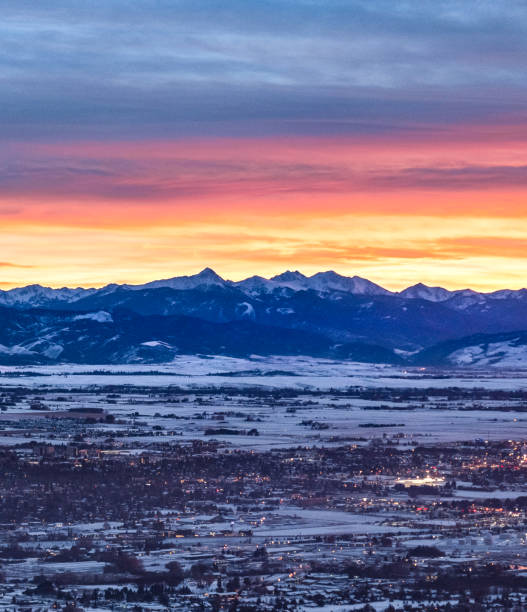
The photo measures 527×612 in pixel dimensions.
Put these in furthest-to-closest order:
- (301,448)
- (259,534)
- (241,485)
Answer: (301,448), (241,485), (259,534)

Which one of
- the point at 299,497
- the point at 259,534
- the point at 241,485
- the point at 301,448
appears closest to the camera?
the point at 259,534

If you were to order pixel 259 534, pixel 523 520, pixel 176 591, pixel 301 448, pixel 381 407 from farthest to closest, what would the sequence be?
pixel 381 407 < pixel 301 448 < pixel 523 520 < pixel 259 534 < pixel 176 591

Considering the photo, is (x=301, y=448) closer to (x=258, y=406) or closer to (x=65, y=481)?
(x=65, y=481)

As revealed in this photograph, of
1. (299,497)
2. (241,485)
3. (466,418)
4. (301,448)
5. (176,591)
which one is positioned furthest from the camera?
(466,418)

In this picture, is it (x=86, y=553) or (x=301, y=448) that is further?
(x=301, y=448)

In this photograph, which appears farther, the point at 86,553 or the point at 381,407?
the point at 381,407

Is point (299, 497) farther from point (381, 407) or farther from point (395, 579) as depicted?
point (381, 407)

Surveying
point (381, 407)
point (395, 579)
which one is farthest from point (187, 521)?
point (381, 407)

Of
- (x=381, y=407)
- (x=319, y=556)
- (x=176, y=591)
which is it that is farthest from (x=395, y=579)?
(x=381, y=407)

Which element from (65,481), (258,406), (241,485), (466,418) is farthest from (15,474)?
(258,406)
